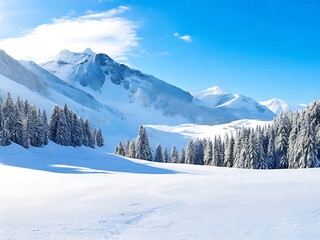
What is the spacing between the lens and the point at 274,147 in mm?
50969

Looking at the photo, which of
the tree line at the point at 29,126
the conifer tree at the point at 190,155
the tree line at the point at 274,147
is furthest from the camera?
the conifer tree at the point at 190,155

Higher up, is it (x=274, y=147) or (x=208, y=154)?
(x=274, y=147)

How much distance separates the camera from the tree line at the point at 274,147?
1601 inches

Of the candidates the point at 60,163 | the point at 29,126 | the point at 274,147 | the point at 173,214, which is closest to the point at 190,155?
the point at 274,147

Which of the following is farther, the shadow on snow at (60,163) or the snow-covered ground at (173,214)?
the shadow on snow at (60,163)

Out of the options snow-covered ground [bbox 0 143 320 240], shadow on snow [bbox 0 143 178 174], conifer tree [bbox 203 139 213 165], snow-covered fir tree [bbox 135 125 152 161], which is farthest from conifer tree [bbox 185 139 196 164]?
snow-covered ground [bbox 0 143 320 240]

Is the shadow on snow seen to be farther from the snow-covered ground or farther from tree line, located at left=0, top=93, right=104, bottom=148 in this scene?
the snow-covered ground

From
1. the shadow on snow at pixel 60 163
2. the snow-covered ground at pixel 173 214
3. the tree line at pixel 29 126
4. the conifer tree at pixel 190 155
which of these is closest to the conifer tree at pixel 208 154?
the conifer tree at pixel 190 155

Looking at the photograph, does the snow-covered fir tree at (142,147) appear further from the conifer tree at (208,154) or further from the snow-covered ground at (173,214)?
the snow-covered ground at (173,214)

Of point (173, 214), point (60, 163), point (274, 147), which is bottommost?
point (60, 163)

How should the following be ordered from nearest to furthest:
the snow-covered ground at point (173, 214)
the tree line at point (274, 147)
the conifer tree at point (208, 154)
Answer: the snow-covered ground at point (173, 214) < the tree line at point (274, 147) < the conifer tree at point (208, 154)

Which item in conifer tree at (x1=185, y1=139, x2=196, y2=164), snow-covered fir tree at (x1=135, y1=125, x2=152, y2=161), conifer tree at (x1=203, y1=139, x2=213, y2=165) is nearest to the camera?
snow-covered fir tree at (x1=135, y1=125, x2=152, y2=161)

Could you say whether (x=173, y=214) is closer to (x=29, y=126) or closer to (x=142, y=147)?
(x=29, y=126)

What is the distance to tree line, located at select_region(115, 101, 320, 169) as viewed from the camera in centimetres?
4066
